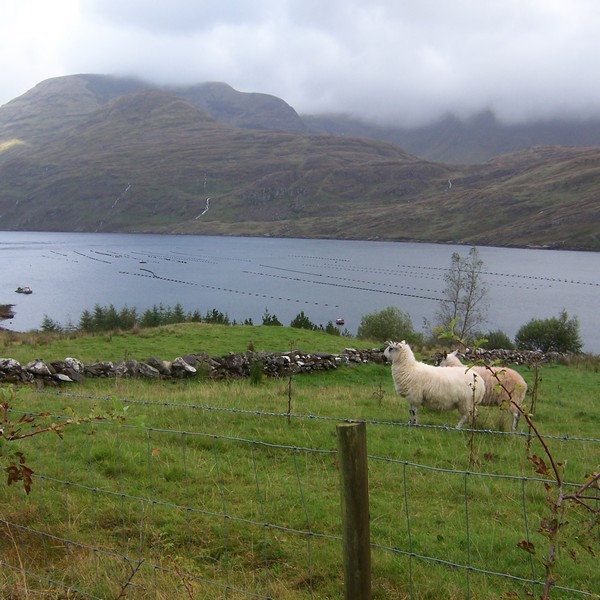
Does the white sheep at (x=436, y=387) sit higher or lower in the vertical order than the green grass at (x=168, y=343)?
higher

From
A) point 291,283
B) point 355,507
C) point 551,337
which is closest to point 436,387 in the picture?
point 355,507

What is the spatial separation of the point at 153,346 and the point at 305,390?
8277 mm

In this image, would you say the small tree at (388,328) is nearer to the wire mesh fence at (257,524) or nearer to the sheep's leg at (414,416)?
the sheep's leg at (414,416)

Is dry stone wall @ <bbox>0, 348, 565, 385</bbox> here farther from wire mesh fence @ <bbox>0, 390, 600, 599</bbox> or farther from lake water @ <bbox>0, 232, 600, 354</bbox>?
lake water @ <bbox>0, 232, 600, 354</bbox>

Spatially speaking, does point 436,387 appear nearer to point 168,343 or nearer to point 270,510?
point 270,510

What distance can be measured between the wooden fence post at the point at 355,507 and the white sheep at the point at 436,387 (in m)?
8.04

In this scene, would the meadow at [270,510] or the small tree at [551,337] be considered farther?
the small tree at [551,337]

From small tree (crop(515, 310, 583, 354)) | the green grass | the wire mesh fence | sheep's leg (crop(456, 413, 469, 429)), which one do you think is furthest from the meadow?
small tree (crop(515, 310, 583, 354))

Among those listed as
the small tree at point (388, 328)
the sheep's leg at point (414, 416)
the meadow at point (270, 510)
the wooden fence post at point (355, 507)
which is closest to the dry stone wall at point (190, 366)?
the sheep's leg at point (414, 416)

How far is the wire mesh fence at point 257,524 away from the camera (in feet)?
16.8

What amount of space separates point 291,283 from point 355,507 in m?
87.6

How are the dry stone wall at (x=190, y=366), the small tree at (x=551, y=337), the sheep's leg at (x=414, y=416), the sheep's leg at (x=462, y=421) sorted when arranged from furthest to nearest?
1. the small tree at (x=551, y=337)
2. the dry stone wall at (x=190, y=366)
3. the sheep's leg at (x=414, y=416)
4. the sheep's leg at (x=462, y=421)

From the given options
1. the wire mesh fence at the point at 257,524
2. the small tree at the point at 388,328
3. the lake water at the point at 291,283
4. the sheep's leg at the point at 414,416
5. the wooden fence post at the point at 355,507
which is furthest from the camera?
the lake water at the point at 291,283

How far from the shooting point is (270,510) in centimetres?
686
